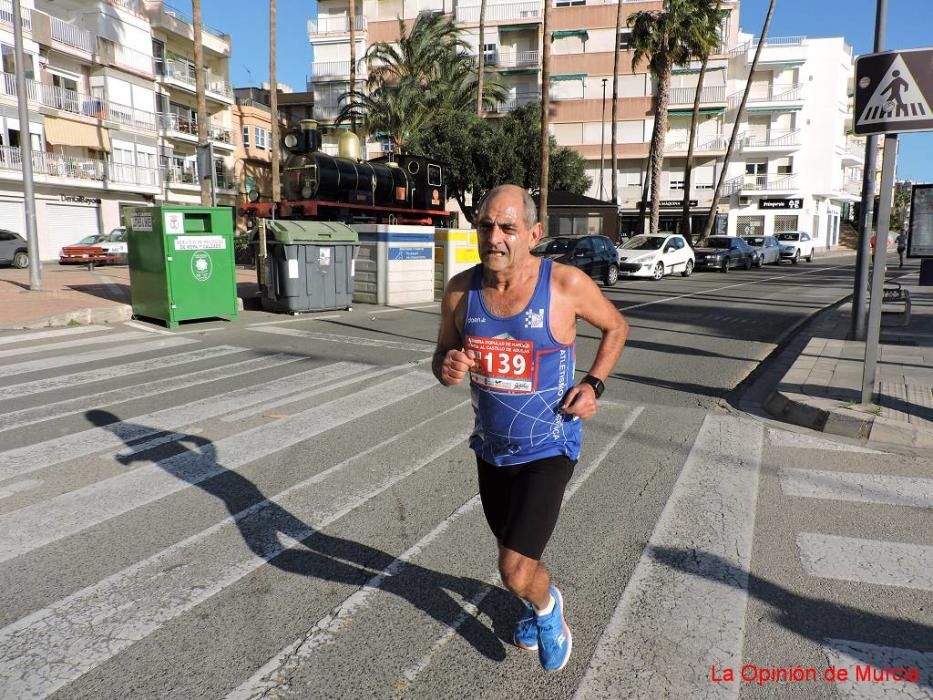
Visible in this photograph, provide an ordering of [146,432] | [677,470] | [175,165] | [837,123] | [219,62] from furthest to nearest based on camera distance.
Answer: [837,123], [219,62], [175,165], [146,432], [677,470]

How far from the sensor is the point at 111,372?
7.88m

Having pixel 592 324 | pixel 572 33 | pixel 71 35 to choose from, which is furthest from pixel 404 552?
pixel 572 33

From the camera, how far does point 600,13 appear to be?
1932 inches

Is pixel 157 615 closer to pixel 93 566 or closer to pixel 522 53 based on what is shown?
pixel 93 566

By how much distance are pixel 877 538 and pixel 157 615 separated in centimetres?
354

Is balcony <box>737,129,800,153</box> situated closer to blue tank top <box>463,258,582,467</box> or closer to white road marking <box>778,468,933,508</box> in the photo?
white road marking <box>778,468,933,508</box>

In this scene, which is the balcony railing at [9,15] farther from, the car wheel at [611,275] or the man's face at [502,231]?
the man's face at [502,231]

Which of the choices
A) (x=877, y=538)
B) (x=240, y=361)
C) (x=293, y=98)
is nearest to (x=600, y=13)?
(x=293, y=98)

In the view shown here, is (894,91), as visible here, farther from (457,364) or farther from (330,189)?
(330,189)

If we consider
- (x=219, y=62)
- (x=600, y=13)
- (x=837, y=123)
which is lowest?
(x=837, y=123)

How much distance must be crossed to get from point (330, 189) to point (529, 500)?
16.2 m

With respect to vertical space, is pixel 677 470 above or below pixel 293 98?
below

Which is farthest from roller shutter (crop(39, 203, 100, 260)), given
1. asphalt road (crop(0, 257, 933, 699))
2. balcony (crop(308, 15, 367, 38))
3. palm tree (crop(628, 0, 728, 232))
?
asphalt road (crop(0, 257, 933, 699))

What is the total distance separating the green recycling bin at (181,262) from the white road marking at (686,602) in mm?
9239
